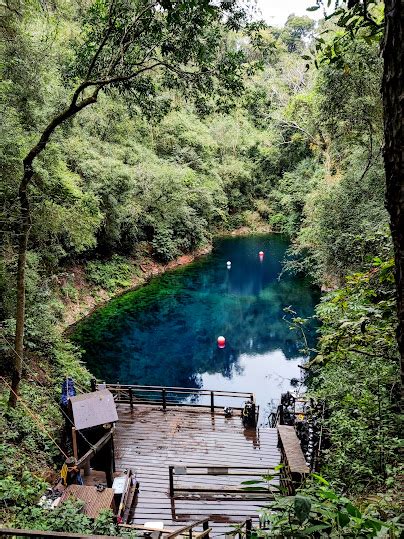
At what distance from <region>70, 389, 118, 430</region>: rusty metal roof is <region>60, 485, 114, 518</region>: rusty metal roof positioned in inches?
50.3

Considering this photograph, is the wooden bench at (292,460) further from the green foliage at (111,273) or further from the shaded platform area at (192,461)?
the green foliage at (111,273)

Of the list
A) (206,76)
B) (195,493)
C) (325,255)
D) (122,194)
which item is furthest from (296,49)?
(195,493)

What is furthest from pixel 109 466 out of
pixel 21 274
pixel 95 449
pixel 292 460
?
pixel 21 274

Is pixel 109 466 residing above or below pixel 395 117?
below

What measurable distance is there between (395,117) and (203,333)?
1843cm

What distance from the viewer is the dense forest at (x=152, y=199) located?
16.7 ft

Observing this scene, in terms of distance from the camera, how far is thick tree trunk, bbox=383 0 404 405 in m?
1.30

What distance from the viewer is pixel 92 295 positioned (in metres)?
21.5

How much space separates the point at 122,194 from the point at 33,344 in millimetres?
12561

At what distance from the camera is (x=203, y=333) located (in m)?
19.4

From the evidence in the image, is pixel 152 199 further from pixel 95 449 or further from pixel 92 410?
pixel 95 449

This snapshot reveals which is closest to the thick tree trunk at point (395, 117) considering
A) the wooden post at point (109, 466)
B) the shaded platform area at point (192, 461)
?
the shaded platform area at point (192, 461)

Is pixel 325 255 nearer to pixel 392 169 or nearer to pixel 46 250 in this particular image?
pixel 46 250

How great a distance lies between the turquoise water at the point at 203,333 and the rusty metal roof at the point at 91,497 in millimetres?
8010
